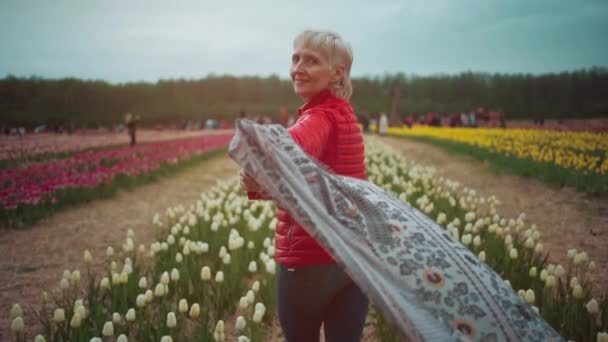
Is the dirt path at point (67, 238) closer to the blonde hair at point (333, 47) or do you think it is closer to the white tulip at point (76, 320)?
the white tulip at point (76, 320)

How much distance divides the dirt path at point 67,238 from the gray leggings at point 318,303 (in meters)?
2.91

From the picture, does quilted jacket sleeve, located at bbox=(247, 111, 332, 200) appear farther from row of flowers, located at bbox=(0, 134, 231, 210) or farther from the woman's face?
row of flowers, located at bbox=(0, 134, 231, 210)

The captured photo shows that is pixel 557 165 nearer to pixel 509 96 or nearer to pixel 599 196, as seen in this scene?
pixel 599 196

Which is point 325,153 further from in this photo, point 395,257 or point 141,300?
point 141,300

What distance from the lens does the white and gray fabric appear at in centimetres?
118

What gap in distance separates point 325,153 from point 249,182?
1.27 ft

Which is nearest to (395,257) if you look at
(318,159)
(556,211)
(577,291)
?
(318,159)

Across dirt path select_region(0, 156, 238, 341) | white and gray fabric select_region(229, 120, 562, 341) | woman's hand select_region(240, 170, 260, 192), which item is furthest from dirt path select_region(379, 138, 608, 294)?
dirt path select_region(0, 156, 238, 341)

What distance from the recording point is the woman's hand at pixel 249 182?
1333mm

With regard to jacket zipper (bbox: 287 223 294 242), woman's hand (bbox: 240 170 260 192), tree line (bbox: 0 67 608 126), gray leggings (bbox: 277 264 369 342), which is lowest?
gray leggings (bbox: 277 264 369 342)

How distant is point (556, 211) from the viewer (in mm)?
6758

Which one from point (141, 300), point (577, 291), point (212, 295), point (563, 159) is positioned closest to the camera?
point (577, 291)

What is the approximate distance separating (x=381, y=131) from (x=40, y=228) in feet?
90.2

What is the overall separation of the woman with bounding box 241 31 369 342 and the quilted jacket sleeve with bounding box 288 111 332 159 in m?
0.01
